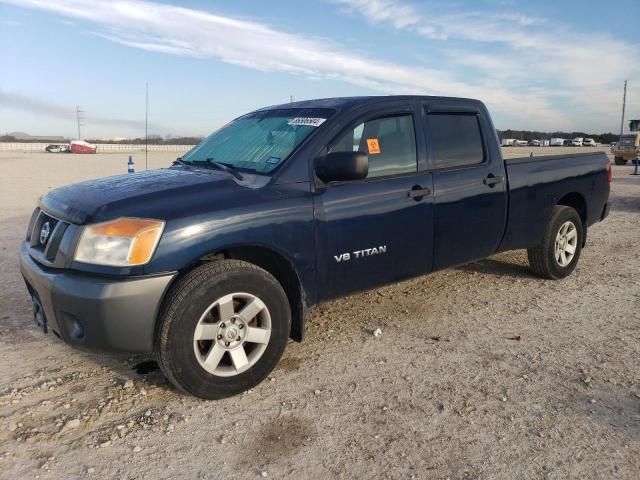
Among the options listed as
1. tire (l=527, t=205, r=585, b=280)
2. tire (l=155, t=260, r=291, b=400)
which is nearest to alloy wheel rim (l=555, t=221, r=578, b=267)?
tire (l=527, t=205, r=585, b=280)

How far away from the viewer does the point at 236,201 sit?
307cm

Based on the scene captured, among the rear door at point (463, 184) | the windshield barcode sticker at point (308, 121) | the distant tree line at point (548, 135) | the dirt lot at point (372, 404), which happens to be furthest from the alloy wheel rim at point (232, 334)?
the distant tree line at point (548, 135)

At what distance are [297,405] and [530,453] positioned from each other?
129 cm

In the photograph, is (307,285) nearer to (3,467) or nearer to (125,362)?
(125,362)

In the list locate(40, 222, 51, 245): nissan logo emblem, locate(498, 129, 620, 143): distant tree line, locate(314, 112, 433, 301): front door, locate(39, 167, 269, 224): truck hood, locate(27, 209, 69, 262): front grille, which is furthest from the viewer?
locate(498, 129, 620, 143): distant tree line

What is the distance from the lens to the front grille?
298 centimetres

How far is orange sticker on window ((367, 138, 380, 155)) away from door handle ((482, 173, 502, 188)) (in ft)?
3.78

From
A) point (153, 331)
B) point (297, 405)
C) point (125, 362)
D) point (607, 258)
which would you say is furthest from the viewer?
point (607, 258)

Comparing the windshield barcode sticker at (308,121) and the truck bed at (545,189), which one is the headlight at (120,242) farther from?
the truck bed at (545,189)

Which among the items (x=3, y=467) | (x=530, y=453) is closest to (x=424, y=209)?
(x=530, y=453)

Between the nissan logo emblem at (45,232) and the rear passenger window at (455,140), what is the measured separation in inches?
112

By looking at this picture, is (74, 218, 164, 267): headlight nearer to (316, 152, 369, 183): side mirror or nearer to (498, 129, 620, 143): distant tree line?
(316, 152, 369, 183): side mirror

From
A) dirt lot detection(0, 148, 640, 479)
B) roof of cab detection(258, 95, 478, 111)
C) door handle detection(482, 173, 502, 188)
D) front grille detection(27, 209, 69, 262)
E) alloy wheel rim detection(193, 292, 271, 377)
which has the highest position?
roof of cab detection(258, 95, 478, 111)

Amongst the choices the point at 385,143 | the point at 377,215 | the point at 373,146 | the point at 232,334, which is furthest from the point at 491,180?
the point at 232,334
